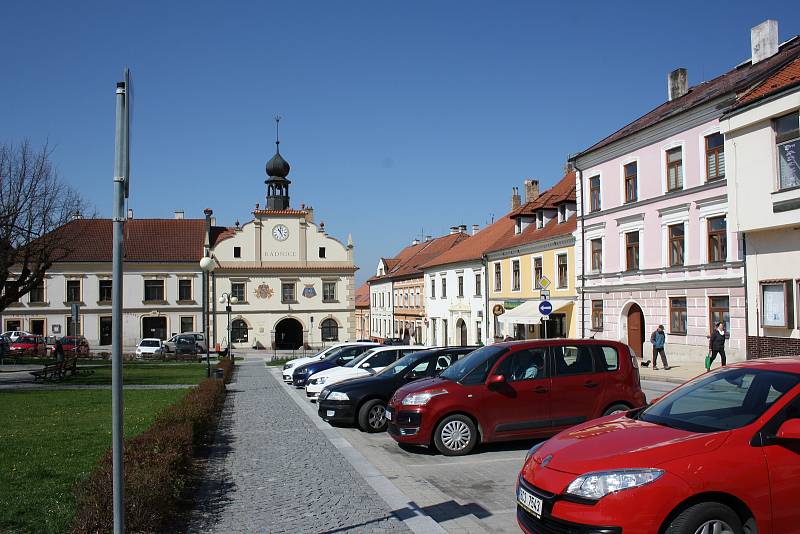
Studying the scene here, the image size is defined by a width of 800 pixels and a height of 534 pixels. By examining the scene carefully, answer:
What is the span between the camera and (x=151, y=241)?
2413 inches

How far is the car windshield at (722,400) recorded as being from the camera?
18.1ft

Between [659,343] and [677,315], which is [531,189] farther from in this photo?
[659,343]

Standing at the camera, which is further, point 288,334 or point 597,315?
point 288,334

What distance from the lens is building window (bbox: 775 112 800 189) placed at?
19.9m

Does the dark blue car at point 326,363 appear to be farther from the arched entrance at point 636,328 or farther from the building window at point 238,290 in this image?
the building window at point 238,290

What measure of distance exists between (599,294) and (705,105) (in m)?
10.1

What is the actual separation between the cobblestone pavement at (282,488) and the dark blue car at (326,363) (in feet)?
27.9

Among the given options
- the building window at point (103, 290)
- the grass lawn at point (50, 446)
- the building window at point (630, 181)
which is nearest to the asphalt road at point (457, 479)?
the grass lawn at point (50, 446)

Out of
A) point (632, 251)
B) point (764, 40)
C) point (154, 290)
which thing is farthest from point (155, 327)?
point (764, 40)

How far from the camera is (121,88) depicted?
4.68m

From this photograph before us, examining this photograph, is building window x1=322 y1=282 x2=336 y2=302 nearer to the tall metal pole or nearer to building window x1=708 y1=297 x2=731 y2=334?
building window x1=708 y1=297 x2=731 y2=334

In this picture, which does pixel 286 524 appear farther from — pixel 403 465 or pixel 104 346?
pixel 104 346

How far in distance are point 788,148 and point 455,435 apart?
15.5m

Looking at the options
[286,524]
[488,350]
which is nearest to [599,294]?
[488,350]
